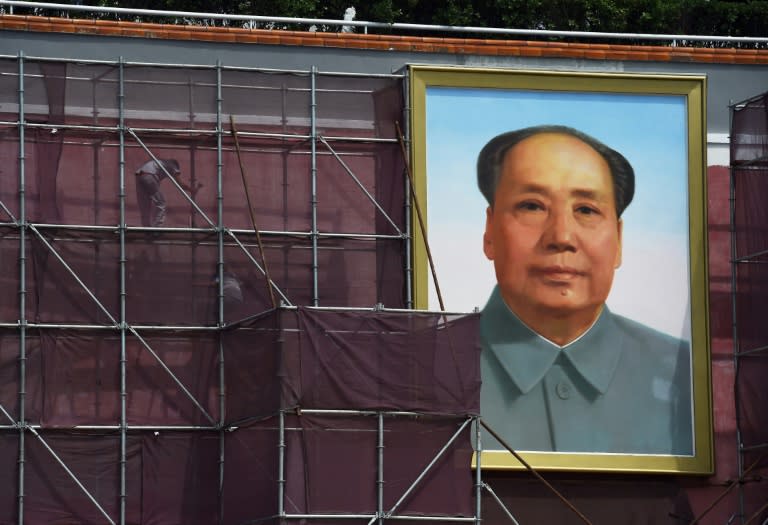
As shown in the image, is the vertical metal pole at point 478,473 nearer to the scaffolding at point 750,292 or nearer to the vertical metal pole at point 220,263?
the vertical metal pole at point 220,263

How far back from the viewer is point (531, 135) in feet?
86.2

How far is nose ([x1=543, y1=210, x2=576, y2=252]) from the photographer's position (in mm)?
26016

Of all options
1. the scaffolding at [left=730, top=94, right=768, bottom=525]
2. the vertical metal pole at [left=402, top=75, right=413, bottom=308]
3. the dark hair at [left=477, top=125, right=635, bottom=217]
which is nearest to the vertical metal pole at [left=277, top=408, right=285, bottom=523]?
the vertical metal pole at [left=402, top=75, right=413, bottom=308]

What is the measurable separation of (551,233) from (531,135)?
52.6 inches

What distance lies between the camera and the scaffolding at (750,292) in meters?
25.8

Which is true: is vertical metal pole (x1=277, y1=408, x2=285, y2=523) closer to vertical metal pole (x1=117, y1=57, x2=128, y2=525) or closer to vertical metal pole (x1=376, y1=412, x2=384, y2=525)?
vertical metal pole (x1=376, y1=412, x2=384, y2=525)

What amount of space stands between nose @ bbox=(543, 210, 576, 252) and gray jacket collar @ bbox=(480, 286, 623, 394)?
0.97 m

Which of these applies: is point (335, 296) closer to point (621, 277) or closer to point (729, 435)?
point (621, 277)

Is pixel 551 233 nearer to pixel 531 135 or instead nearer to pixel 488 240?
pixel 488 240

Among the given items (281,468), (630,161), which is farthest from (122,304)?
(630,161)

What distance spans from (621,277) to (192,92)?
6.08 metres

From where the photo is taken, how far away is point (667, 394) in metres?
25.9

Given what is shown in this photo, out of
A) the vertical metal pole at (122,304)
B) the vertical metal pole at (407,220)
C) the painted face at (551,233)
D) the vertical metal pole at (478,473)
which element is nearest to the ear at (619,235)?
the painted face at (551,233)

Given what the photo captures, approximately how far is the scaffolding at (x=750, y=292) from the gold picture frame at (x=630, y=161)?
464 millimetres
